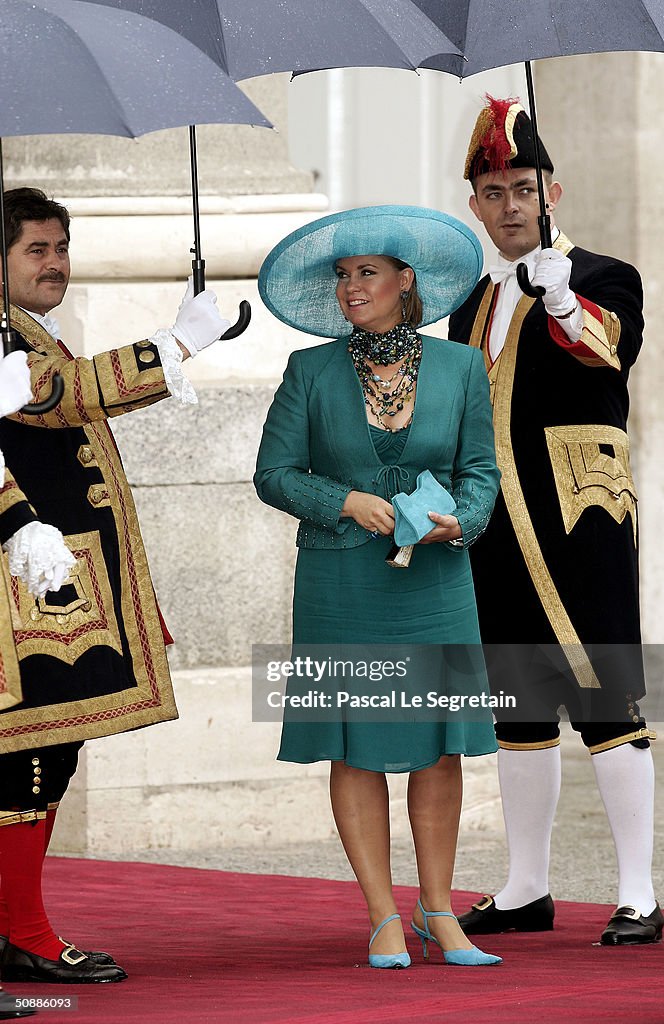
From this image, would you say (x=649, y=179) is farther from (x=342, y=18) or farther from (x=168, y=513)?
(x=342, y=18)

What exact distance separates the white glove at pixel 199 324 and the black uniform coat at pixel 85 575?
67mm

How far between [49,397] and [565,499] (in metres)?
1.33

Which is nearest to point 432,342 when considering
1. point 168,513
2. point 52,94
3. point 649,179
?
point 52,94

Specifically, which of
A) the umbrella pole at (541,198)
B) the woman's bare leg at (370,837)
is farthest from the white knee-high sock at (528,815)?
the umbrella pole at (541,198)

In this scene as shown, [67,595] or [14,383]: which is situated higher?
[14,383]

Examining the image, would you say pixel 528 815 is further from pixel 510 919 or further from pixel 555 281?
pixel 555 281

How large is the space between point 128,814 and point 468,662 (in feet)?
6.86

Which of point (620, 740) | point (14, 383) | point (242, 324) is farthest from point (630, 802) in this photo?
point (14, 383)

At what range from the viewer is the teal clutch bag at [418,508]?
4.13 metres

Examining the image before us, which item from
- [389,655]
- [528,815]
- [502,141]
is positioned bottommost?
[528,815]

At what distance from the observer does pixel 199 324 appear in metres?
4.00

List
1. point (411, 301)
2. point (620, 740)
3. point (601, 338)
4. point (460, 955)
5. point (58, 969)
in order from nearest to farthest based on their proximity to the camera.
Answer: point (58, 969), point (460, 955), point (411, 301), point (601, 338), point (620, 740)

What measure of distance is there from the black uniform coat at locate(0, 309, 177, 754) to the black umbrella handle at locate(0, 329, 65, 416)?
0.11 meters

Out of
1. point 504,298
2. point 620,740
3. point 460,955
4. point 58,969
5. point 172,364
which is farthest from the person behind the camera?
point 504,298
